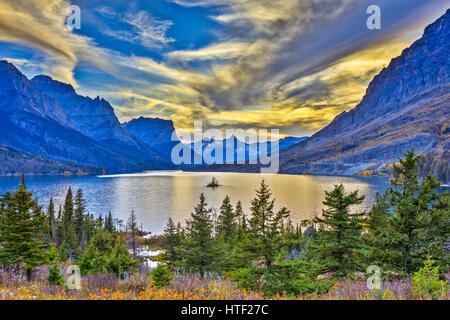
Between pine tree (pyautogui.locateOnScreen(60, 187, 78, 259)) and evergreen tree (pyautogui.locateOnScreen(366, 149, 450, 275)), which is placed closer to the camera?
evergreen tree (pyautogui.locateOnScreen(366, 149, 450, 275))

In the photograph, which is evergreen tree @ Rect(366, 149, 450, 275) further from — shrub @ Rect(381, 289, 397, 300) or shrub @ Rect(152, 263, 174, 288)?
shrub @ Rect(152, 263, 174, 288)

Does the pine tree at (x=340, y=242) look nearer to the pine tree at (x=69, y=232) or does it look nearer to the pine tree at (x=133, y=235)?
the pine tree at (x=133, y=235)

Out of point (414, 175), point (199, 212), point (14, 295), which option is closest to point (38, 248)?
point (14, 295)

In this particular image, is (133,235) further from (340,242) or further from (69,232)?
(340,242)

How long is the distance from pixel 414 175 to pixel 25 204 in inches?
857

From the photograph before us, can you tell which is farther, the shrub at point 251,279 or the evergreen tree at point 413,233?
the shrub at point 251,279

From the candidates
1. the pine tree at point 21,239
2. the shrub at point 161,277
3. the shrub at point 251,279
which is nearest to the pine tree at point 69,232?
the pine tree at point 21,239

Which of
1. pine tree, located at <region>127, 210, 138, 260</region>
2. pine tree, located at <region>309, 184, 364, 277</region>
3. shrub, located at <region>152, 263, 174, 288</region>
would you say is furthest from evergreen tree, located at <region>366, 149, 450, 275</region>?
pine tree, located at <region>127, 210, 138, 260</region>

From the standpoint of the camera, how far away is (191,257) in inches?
816

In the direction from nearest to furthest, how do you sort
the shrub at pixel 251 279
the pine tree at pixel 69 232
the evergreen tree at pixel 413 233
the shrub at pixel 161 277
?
the shrub at pixel 161 277
the evergreen tree at pixel 413 233
the shrub at pixel 251 279
the pine tree at pixel 69 232

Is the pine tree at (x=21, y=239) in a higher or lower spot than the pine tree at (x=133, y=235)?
higher

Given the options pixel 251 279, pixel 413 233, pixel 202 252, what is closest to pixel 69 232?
pixel 202 252

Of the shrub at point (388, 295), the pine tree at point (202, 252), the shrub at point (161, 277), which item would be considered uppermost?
the shrub at point (388, 295)

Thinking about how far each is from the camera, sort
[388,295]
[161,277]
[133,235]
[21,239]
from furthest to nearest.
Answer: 1. [133,235]
2. [21,239]
3. [161,277]
4. [388,295]
